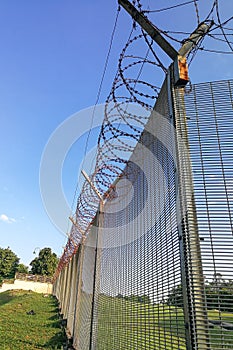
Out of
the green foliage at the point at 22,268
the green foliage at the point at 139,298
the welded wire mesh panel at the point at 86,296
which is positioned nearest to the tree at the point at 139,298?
the green foliage at the point at 139,298

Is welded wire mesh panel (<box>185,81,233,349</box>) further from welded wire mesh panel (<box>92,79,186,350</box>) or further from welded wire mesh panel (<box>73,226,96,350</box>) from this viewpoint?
welded wire mesh panel (<box>73,226,96,350</box>)

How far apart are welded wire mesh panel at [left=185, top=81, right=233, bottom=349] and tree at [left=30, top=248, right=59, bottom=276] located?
41815 mm

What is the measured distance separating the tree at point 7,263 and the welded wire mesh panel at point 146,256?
43120 millimetres

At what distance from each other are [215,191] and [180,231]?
27 cm

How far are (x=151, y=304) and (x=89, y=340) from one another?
2.14 metres

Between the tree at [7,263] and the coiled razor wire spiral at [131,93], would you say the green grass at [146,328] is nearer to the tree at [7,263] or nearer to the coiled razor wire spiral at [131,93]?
the coiled razor wire spiral at [131,93]

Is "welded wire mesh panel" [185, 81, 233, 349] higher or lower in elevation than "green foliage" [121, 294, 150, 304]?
higher

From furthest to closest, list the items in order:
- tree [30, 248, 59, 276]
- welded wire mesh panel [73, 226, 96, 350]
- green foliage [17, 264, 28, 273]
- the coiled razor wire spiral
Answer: green foliage [17, 264, 28, 273]
tree [30, 248, 59, 276]
welded wire mesh panel [73, 226, 96, 350]
the coiled razor wire spiral

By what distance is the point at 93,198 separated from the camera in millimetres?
3969

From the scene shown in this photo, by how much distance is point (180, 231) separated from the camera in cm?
146

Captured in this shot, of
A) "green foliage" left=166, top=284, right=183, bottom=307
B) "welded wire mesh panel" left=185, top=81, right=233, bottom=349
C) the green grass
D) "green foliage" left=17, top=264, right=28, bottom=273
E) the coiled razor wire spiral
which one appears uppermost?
"green foliage" left=17, top=264, right=28, bottom=273

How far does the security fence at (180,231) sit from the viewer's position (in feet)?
4.14

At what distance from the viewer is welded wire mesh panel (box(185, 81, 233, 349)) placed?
47.2 inches

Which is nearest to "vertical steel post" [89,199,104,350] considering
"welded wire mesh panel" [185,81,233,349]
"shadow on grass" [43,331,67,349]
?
"shadow on grass" [43,331,67,349]
